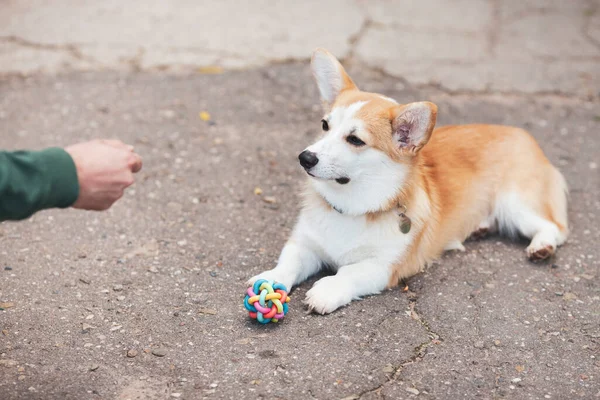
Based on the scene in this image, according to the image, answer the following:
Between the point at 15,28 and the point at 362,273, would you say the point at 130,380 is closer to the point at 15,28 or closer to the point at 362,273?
the point at 362,273

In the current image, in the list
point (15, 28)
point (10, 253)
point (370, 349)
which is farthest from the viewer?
point (15, 28)

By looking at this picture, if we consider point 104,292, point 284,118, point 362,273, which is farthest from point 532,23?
point 104,292

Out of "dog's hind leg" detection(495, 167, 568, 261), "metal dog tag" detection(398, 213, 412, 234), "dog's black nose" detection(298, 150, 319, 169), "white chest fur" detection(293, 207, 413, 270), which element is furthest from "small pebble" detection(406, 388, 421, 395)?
"dog's hind leg" detection(495, 167, 568, 261)

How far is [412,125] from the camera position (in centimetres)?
304

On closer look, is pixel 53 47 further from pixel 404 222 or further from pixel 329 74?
pixel 404 222

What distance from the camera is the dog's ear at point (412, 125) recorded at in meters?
2.93

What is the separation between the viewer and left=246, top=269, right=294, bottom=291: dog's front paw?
3.12 metres

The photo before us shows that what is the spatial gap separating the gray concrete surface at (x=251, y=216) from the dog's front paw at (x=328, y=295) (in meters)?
0.04

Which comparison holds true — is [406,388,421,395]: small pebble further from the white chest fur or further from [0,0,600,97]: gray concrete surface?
[0,0,600,97]: gray concrete surface

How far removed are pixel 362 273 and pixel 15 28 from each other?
3838 millimetres

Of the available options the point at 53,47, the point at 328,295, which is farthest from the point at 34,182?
the point at 53,47

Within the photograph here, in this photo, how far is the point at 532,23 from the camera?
6270mm

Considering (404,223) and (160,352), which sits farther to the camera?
(404,223)

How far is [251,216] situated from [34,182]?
1.79 m
